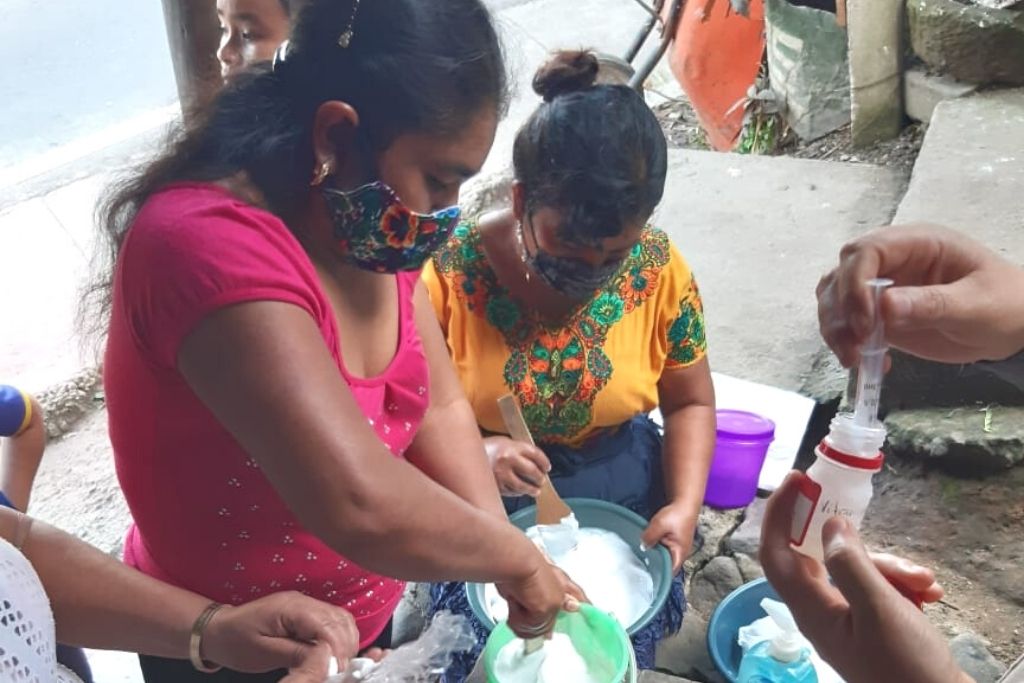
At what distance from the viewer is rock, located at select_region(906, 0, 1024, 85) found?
3387mm

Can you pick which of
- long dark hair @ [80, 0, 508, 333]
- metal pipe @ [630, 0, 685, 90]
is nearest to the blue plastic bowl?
long dark hair @ [80, 0, 508, 333]

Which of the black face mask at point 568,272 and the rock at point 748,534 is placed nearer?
the black face mask at point 568,272

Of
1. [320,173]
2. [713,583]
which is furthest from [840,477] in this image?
[713,583]

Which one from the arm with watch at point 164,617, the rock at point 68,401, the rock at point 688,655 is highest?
the arm with watch at point 164,617

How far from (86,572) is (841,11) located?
383 centimetres

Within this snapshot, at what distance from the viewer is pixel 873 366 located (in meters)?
1.12

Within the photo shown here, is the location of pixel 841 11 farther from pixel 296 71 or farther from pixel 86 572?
pixel 86 572

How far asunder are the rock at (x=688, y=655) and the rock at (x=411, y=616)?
51 centimetres

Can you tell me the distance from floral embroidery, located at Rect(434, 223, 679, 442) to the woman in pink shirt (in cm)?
48

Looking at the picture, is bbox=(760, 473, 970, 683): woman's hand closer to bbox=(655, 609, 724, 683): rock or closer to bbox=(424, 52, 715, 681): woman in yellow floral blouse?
bbox=(424, 52, 715, 681): woman in yellow floral blouse

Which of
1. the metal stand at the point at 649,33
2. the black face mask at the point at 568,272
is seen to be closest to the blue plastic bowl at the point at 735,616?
the black face mask at the point at 568,272

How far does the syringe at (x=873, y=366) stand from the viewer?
3.41 ft

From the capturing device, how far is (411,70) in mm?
1100

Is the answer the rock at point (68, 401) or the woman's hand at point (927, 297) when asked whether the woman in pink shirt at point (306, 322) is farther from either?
the rock at point (68, 401)
